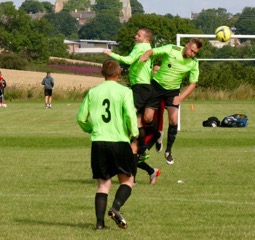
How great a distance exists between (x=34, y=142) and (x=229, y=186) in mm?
12325

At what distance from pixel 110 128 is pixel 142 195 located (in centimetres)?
340

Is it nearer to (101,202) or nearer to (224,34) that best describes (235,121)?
(224,34)

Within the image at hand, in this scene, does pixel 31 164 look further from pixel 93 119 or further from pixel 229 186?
pixel 93 119

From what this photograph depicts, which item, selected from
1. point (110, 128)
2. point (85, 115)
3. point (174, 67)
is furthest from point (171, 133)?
point (110, 128)

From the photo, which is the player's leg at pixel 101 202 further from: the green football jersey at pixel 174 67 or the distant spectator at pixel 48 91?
the distant spectator at pixel 48 91

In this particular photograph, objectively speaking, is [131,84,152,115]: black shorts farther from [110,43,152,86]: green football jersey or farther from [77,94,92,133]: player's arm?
[77,94,92,133]: player's arm

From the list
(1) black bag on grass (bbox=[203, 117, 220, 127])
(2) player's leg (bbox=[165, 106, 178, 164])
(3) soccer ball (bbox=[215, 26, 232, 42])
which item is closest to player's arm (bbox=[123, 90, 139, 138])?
(2) player's leg (bbox=[165, 106, 178, 164])

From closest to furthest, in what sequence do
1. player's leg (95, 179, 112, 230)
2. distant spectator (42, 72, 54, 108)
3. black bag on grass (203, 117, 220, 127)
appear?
player's leg (95, 179, 112, 230) → black bag on grass (203, 117, 220, 127) → distant spectator (42, 72, 54, 108)

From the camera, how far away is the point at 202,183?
48.4 ft

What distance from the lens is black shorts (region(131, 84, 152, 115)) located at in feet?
50.7

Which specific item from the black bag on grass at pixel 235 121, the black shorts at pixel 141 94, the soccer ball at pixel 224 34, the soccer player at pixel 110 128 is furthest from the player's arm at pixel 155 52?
the black bag on grass at pixel 235 121

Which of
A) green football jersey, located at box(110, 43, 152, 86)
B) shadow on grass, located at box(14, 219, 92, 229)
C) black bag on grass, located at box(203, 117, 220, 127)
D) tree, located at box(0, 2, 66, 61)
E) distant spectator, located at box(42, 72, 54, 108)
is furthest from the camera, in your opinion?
tree, located at box(0, 2, 66, 61)

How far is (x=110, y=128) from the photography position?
33.1 ft

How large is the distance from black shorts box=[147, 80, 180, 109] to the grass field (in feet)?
3.92
